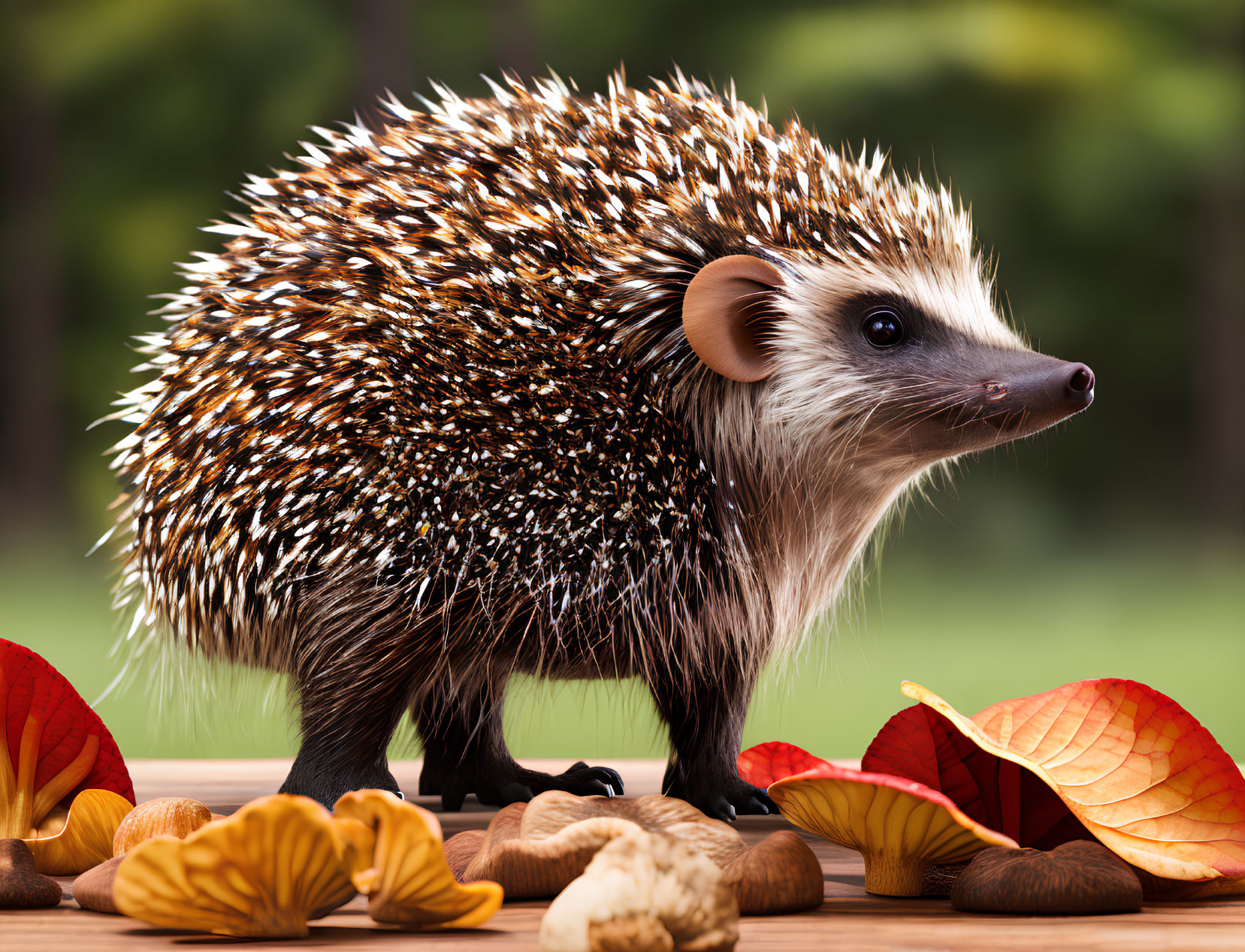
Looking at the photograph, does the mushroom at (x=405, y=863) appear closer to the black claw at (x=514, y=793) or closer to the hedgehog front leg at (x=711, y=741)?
the hedgehog front leg at (x=711, y=741)

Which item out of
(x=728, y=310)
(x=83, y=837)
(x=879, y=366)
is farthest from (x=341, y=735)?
(x=879, y=366)

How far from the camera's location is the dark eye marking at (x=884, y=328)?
5.41ft

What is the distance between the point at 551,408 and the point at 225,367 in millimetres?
424

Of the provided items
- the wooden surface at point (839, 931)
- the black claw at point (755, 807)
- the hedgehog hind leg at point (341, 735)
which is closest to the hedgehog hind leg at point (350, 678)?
the hedgehog hind leg at point (341, 735)

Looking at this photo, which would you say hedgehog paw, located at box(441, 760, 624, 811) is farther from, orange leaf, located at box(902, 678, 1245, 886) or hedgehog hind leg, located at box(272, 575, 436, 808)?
orange leaf, located at box(902, 678, 1245, 886)

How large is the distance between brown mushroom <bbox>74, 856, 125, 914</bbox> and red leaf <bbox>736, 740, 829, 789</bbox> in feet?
2.01

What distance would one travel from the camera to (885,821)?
3.88 feet

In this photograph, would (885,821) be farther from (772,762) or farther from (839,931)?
(772,762)

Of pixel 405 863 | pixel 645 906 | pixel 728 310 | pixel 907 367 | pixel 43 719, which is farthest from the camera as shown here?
pixel 907 367

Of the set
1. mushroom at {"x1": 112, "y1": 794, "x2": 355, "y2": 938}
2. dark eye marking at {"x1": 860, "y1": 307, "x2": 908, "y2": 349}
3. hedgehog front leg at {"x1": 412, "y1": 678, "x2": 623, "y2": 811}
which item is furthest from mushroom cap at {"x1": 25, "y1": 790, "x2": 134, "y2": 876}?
dark eye marking at {"x1": 860, "y1": 307, "x2": 908, "y2": 349}

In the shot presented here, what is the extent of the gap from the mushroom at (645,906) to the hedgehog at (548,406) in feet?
1.89

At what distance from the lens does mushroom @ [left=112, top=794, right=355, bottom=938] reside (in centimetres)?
98

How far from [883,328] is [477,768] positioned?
2.93ft

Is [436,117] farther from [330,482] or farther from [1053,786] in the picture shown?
[1053,786]
